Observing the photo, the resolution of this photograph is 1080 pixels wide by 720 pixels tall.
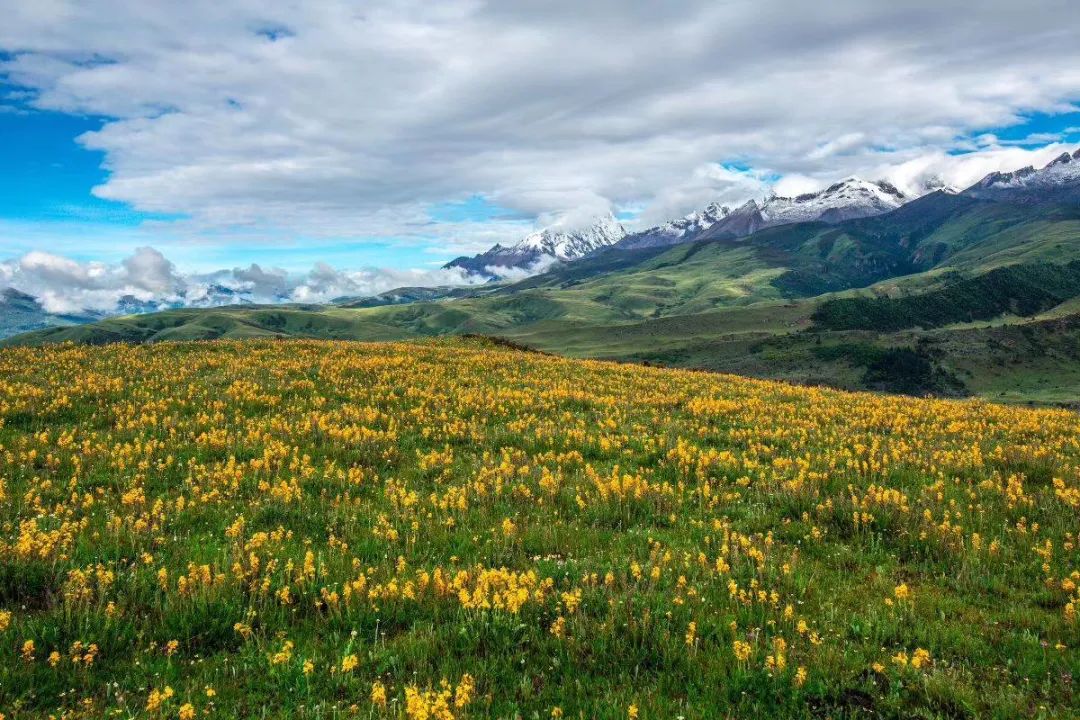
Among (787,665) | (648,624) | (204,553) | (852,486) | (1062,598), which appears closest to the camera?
(787,665)

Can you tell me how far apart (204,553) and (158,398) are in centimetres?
1048

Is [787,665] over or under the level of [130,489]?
under

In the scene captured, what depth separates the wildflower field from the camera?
539 centimetres

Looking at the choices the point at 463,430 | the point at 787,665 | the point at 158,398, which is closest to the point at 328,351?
the point at 158,398

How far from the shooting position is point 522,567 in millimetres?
7727

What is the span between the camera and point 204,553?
7.69m

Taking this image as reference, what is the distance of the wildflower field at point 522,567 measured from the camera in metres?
5.39

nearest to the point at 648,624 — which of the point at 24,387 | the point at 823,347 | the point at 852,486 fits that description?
the point at 852,486

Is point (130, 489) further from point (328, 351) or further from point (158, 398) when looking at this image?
point (328, 351)

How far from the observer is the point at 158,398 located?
16328 millimetres

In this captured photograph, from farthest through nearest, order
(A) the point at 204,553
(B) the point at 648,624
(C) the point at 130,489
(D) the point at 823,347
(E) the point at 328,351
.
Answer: (D) the point at 823,347 → (E) the point at 328,351 → (C) the point at 130,489 → (A) the point at 204,553 → (B) the point at 648,624

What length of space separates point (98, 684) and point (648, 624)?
490cm

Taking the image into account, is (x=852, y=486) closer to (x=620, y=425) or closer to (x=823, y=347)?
(x=620, y=425)

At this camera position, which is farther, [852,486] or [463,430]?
[463,430]
